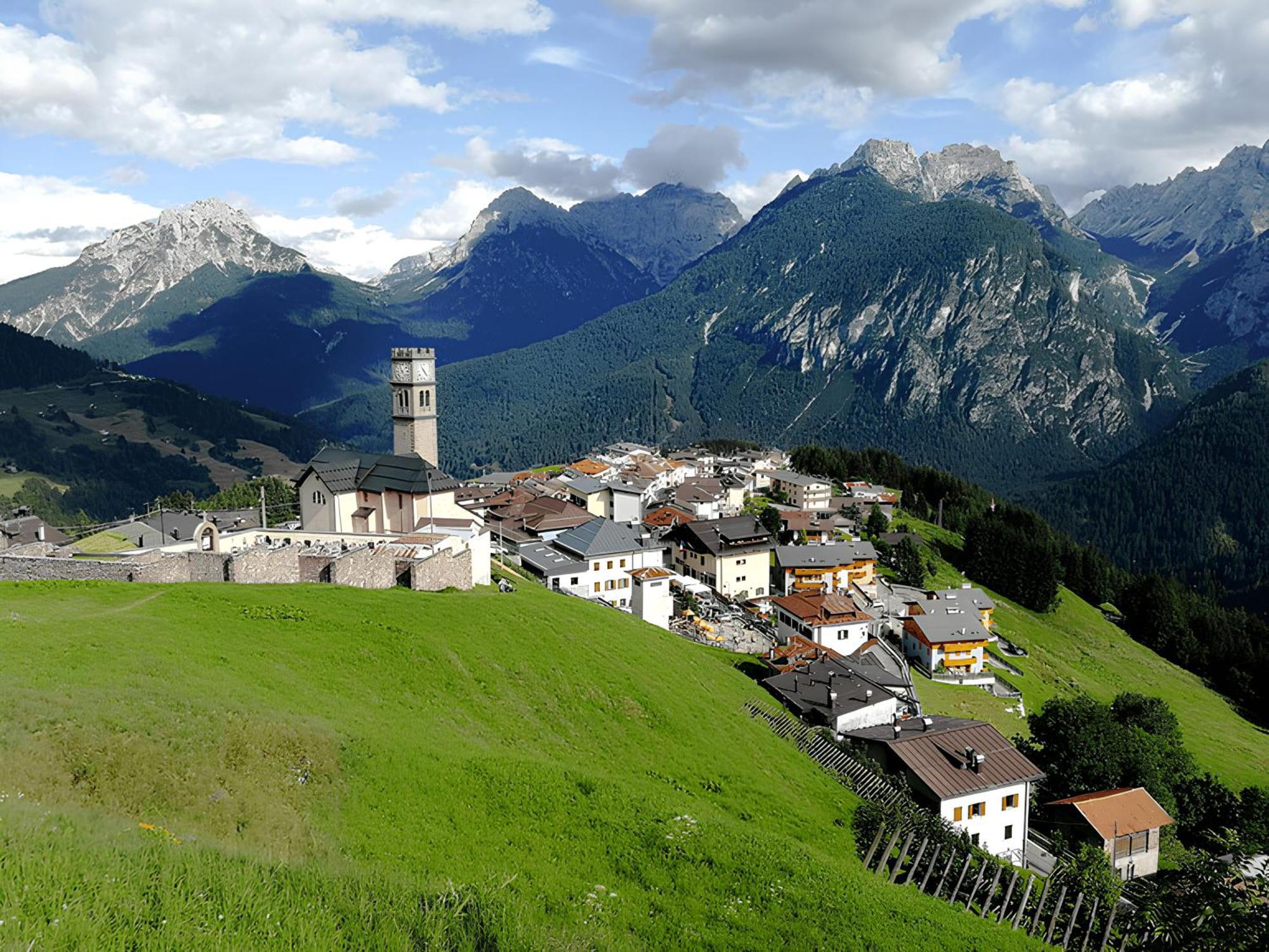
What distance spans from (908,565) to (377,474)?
69.5 meters

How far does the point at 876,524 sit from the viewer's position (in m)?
117

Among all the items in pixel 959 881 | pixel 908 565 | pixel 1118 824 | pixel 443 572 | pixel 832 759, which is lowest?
pixel 908 565

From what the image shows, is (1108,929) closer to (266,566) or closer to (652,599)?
(266,566)

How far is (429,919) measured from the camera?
Answer: 11.3m

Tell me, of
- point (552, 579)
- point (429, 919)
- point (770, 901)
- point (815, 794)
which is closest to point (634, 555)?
point (552, 579)

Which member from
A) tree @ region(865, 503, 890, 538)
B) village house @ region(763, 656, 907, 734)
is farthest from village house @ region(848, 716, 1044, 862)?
tree @ region(865, 503, 890, 538)

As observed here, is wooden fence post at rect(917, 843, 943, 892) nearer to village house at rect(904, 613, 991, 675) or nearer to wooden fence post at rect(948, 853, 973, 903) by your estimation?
wooden fence post at rect(948, 853, 973, 903)

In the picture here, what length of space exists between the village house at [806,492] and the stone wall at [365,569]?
98.6m

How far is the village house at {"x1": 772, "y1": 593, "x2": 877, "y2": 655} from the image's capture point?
2761 inches

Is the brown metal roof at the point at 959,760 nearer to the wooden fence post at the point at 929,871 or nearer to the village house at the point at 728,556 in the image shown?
the wooden fence post at the point at 929,871

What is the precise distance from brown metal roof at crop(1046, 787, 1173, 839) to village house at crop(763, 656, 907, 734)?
10.2m

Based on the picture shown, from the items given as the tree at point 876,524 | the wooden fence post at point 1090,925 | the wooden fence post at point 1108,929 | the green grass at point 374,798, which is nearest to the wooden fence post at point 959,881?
the green grass at point 374,798

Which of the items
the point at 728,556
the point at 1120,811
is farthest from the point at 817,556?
the point at 1120,811

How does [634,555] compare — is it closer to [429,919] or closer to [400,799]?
[400,799]
